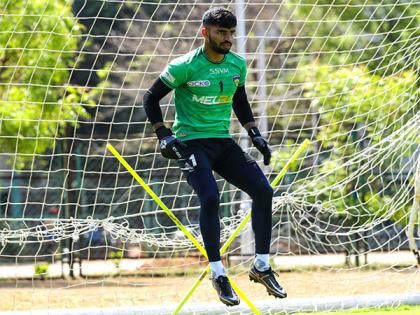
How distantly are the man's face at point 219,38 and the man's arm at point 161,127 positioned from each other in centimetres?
40

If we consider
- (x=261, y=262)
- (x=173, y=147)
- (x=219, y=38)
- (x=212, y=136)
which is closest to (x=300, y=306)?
(x=261, y=262)

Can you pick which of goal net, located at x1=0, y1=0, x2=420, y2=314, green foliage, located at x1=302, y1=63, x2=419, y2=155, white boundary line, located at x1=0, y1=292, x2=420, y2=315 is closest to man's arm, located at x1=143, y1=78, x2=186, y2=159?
goal net, located at x1=0, y1=0, x2=420, y2=314

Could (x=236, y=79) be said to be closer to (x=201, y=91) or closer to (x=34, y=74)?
(x=201, y=91)

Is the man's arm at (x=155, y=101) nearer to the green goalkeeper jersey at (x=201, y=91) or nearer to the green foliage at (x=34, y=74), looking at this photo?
the green goalkeeper jersey at (x=201, y=91)

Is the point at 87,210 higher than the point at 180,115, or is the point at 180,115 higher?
the point at 87,210

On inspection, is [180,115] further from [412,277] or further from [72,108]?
[72,108]

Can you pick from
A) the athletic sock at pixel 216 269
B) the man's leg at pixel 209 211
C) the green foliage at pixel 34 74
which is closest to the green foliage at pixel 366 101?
the man's leg at pixel 209 211

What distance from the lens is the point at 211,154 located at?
21.6ft

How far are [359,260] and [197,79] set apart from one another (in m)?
7.69

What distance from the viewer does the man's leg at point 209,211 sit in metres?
6.34

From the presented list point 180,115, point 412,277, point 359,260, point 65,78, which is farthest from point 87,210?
point 180,115

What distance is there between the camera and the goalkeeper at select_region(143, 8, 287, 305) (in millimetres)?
6422

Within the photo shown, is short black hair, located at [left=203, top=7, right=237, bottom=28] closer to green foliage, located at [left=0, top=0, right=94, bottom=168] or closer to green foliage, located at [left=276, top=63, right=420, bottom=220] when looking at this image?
green foliage, located at [left=276, top=63, right=420, bottom=220]

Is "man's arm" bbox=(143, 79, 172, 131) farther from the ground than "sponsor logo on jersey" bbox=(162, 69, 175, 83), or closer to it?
closer to it
